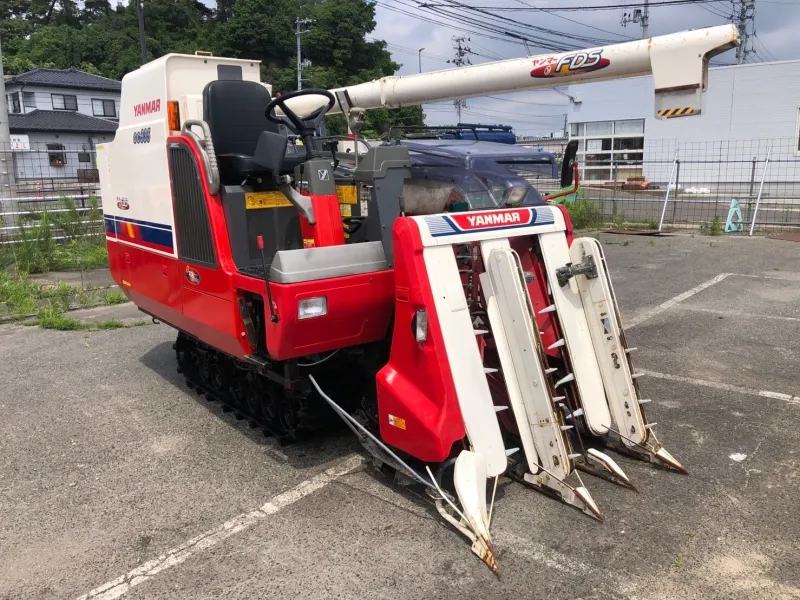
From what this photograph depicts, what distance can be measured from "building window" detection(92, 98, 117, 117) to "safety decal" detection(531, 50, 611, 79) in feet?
172

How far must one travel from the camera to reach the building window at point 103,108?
5006cm

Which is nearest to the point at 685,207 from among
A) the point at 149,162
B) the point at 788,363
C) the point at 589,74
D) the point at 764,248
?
the point at 764,248

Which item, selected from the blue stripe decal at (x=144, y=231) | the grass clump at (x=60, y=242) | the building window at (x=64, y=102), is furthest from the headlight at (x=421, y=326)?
the building window at (x=64, y=102)

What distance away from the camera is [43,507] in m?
3.98

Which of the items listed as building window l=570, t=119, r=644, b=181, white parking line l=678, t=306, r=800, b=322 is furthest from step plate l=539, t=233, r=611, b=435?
building window l=570, t=119, r=644, b=181

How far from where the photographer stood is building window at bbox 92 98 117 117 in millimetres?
50062

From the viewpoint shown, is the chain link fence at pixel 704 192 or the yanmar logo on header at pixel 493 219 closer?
the yanmar logo on header at pixel 493 219

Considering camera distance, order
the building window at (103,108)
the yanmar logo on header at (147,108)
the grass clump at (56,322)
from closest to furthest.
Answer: the yanmar logo on header at (147,108), the grass clump at (56,322), the building window at (103,108)

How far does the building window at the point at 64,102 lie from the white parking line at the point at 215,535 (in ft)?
170

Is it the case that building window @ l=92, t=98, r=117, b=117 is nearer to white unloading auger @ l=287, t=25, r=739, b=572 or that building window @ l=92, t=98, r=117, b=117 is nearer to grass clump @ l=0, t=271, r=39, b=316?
grass clump @ l=0, t=271, r=39, b=316

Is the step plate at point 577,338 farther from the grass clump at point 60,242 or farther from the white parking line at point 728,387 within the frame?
the grass clump at point 60,242

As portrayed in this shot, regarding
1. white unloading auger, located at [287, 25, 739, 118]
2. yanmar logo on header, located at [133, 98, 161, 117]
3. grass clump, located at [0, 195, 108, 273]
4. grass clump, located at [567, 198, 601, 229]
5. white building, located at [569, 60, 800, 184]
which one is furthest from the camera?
white building, located at [569, 60, 800, 184]

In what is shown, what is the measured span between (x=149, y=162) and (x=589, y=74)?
323 cm

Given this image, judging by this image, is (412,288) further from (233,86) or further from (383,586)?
(233,86)
